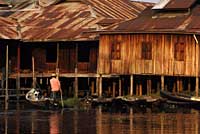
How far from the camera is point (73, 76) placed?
217ft

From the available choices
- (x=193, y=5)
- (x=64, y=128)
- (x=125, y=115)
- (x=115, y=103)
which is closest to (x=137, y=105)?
(x=115, y=103)

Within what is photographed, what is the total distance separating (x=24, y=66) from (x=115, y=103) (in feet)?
45.9

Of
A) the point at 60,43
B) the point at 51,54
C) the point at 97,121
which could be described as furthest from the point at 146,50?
the point at 97,121

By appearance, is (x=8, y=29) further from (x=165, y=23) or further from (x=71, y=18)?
(x=165, y=23)

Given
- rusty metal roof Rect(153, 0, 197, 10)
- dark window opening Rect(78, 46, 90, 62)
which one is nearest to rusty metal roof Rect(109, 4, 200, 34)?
rusty metal roof Rect(153, 0, 197, 10)

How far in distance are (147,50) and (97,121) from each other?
15.2 metres

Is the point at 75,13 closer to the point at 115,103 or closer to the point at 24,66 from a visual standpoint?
the point at 24,66

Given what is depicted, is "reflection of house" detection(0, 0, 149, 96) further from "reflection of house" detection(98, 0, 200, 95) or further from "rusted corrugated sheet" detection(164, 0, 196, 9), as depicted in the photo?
"rusted corrugated sheet" detection(164, 0, 196, 9)

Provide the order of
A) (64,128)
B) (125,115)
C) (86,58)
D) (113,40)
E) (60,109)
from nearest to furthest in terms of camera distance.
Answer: (64,128) < (125,115) < (60,109) < (113,40) < (86,58)

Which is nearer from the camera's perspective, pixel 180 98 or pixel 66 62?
pixel 180 98

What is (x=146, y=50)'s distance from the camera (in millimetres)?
62188

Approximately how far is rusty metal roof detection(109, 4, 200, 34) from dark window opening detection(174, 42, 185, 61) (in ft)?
3.62

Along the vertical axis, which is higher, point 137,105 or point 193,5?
point 193,5

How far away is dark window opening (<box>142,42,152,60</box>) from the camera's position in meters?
62.0
